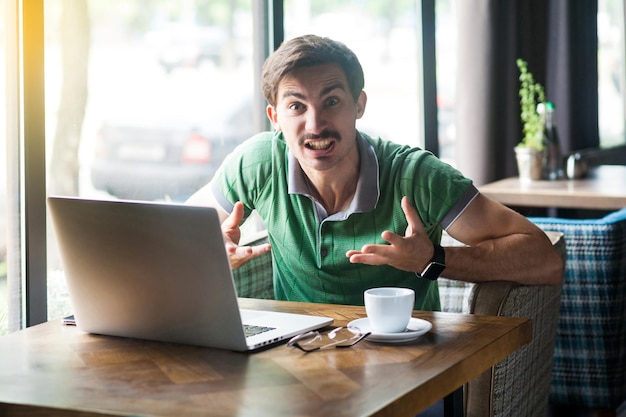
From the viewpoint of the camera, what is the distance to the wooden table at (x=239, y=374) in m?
1.35

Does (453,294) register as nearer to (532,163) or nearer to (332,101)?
(332,101)

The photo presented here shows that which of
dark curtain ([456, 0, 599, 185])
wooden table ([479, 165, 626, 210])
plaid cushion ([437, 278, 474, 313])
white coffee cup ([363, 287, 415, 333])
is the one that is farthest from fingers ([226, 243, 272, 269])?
dark curtain ([456, 0, 599, 185])

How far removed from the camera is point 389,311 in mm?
1673

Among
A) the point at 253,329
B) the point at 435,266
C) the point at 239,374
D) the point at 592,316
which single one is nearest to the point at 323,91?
the point at 435,266

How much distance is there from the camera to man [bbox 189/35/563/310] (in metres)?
2.30

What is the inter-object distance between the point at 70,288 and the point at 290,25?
196 centimetres

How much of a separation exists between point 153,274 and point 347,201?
806 mm

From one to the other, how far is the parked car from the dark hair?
50 cm

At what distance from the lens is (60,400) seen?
139 centimetres

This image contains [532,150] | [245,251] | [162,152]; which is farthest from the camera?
[532,150]

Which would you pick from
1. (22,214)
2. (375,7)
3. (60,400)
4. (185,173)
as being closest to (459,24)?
(375,7)

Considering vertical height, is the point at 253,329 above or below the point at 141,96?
below

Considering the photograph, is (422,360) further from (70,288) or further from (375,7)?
(375,7)

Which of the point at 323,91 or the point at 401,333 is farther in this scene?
the point at 323,91
